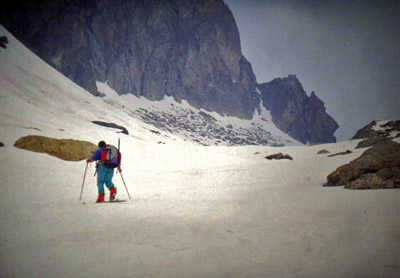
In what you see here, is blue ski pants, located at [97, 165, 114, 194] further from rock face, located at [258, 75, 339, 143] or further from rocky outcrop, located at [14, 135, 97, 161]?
rock face, located at [258, 75, 339, 143]

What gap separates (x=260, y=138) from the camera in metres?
139

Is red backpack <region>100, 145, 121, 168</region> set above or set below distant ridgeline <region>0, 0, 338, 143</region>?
below

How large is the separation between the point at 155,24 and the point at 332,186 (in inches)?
6616

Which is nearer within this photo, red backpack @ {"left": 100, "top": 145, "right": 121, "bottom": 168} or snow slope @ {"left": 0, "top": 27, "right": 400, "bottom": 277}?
snow slope @ {"left": 0, "top": 27, "right": 400, "bottom": 277}

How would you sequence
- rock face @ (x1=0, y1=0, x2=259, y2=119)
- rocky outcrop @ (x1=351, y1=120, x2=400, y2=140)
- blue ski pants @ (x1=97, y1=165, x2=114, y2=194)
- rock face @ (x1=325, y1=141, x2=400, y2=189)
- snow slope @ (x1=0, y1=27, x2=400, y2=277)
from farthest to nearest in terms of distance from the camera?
rock face @ (x1=0, y1=0, x2=259, y2=119)
rocky outcrop @ (x1=351, y1=120, x2=400, y2=140)
blue ski pants @ (x1=97, y1=165, x2=114, y2=194)
rock face @ (x1=325, y1=141, x2=400, y2=189)
snow slope @ (x1=0, y1=27, x2=400, y2=277)

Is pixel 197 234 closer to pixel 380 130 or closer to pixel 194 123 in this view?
pixel 380 130

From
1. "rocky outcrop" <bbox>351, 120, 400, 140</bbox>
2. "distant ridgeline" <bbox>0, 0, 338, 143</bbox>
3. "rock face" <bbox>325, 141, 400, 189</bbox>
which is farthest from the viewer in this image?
"distant ridgeline" <bbox>0, 0, 338, 143</bbox>

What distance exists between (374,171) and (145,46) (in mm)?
155626

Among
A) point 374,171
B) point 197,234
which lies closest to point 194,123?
point 374,171

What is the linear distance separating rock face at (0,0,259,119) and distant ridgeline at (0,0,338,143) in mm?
339

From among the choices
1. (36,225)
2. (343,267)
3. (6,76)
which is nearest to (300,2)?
(343,267)

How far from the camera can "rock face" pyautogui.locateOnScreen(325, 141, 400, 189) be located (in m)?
6.61

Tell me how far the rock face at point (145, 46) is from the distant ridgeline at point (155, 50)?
1.11ft

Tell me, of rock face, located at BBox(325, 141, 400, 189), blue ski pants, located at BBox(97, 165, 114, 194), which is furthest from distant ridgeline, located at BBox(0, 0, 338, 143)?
rock face, located at BBox(325, 141, 400, 189)
